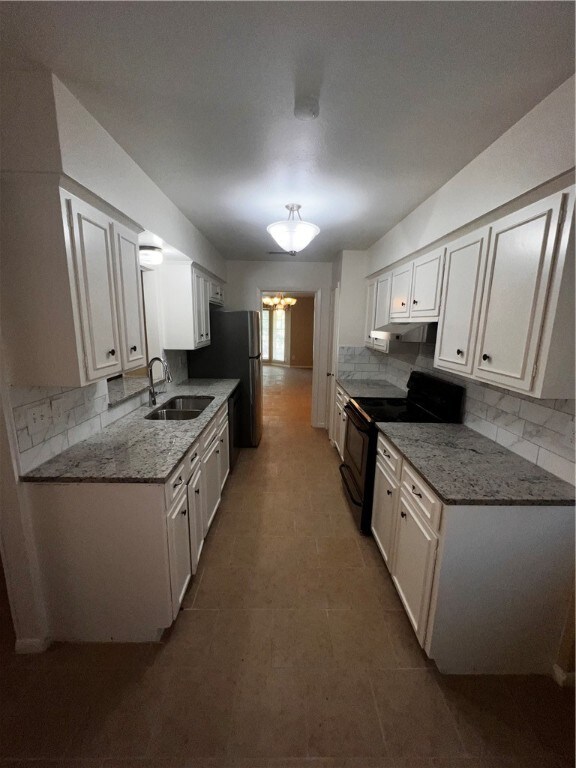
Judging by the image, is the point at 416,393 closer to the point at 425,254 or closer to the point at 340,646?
the point at 425,254

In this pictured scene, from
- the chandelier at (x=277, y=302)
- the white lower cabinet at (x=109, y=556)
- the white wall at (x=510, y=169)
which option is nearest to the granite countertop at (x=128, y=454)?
the white lower cabinet at (x=109, y=556)

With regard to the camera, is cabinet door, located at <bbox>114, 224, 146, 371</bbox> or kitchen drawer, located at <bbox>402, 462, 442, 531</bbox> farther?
cabinet door, located at <bbox>114, 224, 146, 371</bbox>

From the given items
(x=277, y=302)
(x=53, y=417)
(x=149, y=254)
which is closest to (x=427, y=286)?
(x=149, y=254)

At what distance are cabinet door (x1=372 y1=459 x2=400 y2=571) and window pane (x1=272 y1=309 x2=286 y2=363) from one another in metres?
8.64

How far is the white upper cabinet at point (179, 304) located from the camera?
2.86 meters

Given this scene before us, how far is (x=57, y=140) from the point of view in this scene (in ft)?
3.82

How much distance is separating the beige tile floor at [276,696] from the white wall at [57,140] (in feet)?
7.36

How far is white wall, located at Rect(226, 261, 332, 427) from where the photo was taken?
4.43 metres

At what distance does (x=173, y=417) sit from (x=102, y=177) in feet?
5.95

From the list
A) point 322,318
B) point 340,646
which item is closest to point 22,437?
point 340,646

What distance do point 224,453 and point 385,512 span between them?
1541 millimetres

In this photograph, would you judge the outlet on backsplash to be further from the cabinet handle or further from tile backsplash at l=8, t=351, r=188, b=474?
the cabinet handle

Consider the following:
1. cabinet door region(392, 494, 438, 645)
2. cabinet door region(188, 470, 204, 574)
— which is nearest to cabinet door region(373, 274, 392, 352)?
cabinet door region(392, 494, 438, 645)

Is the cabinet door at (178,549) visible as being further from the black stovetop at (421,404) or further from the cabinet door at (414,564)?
the black stovetop at (421,404)
